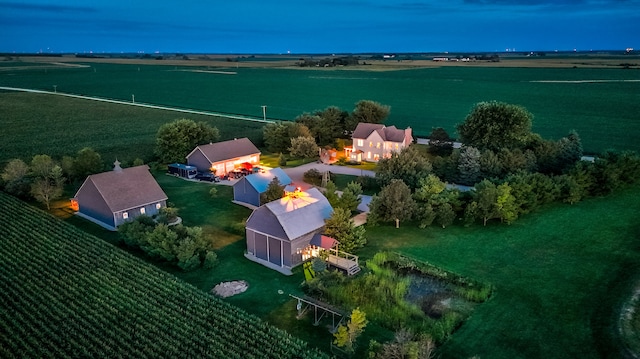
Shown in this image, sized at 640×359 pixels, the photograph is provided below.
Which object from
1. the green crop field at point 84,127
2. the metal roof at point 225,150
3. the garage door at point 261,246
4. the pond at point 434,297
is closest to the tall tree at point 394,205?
the pond at point 434,297

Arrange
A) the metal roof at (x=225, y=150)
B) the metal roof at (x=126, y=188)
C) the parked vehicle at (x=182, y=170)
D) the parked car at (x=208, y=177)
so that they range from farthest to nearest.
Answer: the metal roof at (x=225, y=150) < the parked vehicle at (x=182, y=170) < the parked car at (x=208, y=177) < the metal roof at (x=126, y=188)

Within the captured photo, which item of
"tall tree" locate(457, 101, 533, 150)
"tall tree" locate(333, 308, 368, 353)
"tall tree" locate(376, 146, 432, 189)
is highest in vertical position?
"tall tree" locate(457, 101, 533, 150)

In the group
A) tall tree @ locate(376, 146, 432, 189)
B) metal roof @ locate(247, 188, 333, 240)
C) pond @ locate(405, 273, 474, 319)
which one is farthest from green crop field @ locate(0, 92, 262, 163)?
pond @ locate(405, 273, 474, 319)

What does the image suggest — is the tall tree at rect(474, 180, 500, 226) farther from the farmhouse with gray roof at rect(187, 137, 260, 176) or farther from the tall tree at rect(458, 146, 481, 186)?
the farmhouse with gray roof at rect(187, 137, 260, 176)

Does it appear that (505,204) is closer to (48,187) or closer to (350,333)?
(350,333)

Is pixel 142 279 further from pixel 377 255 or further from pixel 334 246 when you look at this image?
pixel 377 255

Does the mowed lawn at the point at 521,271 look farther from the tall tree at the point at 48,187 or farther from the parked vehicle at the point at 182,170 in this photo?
the tall tree at the point at 48,187

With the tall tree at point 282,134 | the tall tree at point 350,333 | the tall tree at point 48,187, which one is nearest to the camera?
the tall tree at point 350,333
